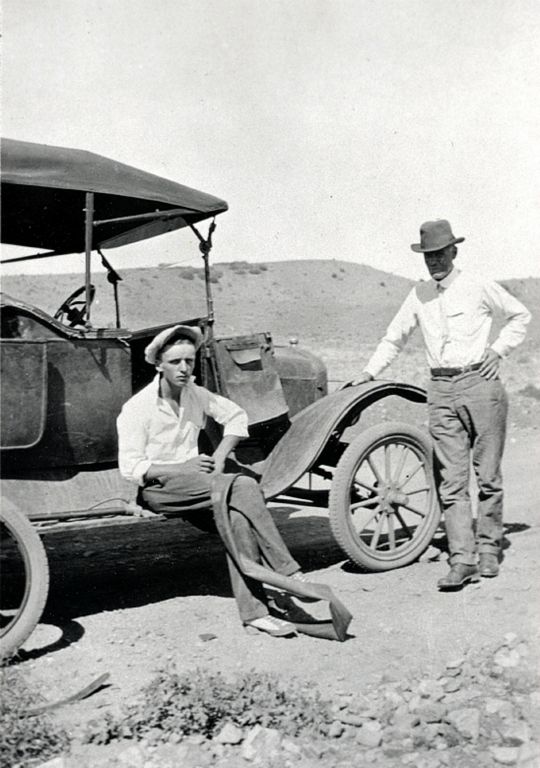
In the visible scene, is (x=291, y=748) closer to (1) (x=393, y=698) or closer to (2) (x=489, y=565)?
(1) (x=393, y=698)

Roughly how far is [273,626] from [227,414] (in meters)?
1.18

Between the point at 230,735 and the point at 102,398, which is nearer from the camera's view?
the point at 230,735

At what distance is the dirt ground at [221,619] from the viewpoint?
360cm

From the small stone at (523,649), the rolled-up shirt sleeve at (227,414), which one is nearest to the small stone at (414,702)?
the small stone at (523,649)

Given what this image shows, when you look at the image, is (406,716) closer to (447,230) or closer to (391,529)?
(391,529)

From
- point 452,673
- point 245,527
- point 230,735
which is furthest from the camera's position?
point 245,527

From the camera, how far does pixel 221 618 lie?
14.0 ft

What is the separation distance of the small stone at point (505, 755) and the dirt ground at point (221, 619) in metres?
0.67

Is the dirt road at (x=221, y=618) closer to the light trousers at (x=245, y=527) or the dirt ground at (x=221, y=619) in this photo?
the dirt ground at (x=221, y=619)

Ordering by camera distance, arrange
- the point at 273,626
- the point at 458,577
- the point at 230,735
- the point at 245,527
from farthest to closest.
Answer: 1. the point at 458,577
2. the point at 245,527
3. the point at 273,626
4. the point at 230,735

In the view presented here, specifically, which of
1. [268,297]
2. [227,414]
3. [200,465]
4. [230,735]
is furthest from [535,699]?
[268,297]

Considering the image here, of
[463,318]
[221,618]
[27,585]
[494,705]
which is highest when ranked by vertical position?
[463,318]

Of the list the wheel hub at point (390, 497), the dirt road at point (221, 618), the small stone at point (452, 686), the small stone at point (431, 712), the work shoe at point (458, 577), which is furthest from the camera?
the wheel hub at point (390, 497)

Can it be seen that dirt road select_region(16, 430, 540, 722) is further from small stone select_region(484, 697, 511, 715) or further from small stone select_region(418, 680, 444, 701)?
small stone select_region(484, 697, 511, 715)
